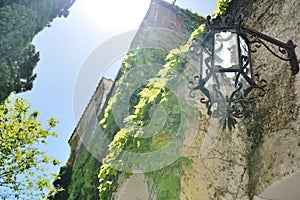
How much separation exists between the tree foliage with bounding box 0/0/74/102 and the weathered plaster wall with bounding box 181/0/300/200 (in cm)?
323

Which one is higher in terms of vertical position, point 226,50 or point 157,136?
point 226,50

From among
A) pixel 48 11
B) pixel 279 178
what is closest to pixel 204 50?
pixel 279 178

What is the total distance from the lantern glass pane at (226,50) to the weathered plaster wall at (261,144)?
56 cm

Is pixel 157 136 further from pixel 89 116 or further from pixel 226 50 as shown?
pixel 89 116

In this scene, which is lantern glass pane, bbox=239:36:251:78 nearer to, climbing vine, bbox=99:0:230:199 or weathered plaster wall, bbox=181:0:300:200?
weathered plaster wall, bbox=181:0:300:200

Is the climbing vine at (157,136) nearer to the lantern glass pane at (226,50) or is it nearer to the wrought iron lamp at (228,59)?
the wrought iron lamp at (228,59)

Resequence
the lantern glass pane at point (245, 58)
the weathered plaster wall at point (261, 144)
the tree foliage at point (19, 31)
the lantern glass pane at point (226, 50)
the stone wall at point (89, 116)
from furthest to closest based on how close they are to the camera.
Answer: the stone wall at point (89, 116), the tree foliage at point (19, 31), the lantern glass pane at point (226, 50), the weathered plaster wall at point (261, 144), the lantern glass pane at point (245, 58)

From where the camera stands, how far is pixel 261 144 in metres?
3.20

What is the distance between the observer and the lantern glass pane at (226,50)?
3.05 metres

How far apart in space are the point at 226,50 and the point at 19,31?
11.2 feet

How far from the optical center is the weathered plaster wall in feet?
9.51

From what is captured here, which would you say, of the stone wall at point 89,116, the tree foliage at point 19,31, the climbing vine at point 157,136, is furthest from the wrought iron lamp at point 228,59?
the stone wall at point 89,116

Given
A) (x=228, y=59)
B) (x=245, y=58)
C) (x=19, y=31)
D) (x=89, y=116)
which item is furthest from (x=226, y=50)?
(x=89, y=116)

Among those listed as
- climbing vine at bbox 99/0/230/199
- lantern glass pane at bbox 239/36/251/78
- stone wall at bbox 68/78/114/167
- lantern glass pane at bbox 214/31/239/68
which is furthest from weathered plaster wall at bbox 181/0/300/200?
stone wall at bbox 68/78/114/167
